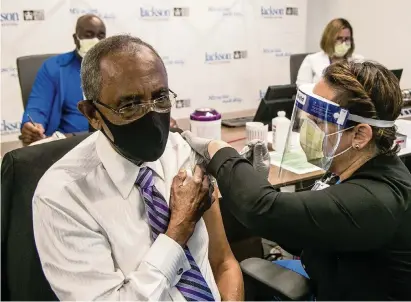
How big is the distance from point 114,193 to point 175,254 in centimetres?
23

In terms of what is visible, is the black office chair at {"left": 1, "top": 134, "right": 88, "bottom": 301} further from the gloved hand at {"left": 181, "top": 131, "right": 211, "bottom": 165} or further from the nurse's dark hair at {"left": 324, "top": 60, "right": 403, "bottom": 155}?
the nurse's dark hair at {"left": 324, "top": 60, "right": 403, "bottom": 155}

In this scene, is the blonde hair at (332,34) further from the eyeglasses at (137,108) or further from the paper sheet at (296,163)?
the eyeglasses at (137,108)

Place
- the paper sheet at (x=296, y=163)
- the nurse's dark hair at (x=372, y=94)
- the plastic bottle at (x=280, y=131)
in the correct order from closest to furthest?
the nurse's dark hair at (x=372, y=94), the paper sheet at (x=296, y=163), the plastic bottle at (x=280, y=131)

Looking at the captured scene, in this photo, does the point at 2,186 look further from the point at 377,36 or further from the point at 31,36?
the point at 377,36

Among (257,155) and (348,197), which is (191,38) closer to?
(257,155)

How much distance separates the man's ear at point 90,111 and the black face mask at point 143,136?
3 centimetres

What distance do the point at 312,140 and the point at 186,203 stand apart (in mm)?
509

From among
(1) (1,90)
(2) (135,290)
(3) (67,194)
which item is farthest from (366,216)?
(1) (1,90)

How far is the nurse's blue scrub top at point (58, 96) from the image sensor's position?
9.72ft

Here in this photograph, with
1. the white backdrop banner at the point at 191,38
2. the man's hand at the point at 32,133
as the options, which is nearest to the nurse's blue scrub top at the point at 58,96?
the man's hand at the point at 32,133

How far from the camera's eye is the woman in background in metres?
3.98

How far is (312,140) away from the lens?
149cm

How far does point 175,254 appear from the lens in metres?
1.17

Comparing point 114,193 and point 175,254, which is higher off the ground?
point 114,193
